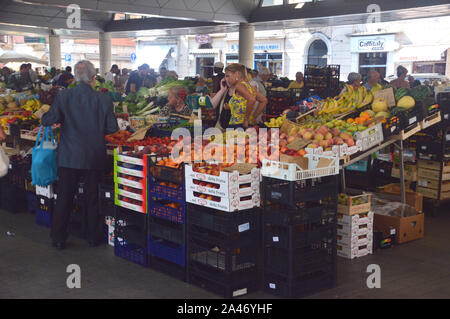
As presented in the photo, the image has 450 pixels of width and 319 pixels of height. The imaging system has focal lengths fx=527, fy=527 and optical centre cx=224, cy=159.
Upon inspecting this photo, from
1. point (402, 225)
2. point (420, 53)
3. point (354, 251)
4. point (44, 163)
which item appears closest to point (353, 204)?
point (354, 251)

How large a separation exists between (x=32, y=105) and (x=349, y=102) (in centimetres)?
471

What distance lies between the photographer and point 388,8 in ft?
43.4

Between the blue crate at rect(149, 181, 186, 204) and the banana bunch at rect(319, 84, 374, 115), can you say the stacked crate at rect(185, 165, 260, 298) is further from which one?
the banana bunch at rect(319, 84, 374, 115)

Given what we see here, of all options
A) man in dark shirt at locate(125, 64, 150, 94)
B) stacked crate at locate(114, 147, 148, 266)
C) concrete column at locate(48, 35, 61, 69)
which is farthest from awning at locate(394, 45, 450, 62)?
stacked crate at locate(114, 147, 148, 266)

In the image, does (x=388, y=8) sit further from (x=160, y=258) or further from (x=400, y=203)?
(x=160, y=258)

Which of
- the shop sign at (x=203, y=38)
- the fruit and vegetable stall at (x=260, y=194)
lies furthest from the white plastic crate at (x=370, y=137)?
the shop sign at (x=203, y=38)

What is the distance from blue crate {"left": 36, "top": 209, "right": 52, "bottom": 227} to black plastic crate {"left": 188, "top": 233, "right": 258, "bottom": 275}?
2432 mm

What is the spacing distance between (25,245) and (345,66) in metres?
20.0

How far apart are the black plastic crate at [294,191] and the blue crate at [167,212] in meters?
0.75

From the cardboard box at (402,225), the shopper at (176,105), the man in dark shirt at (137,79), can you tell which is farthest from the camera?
the man in dark shirt at (137,79)

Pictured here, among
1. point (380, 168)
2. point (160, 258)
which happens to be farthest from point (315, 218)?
point (380, 168)

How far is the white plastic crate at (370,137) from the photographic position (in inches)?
202

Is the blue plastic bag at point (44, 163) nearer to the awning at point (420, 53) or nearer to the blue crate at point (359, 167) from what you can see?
the blue crate at point (359, 167)

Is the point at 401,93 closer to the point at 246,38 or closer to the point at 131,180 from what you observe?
the point at 131,180
